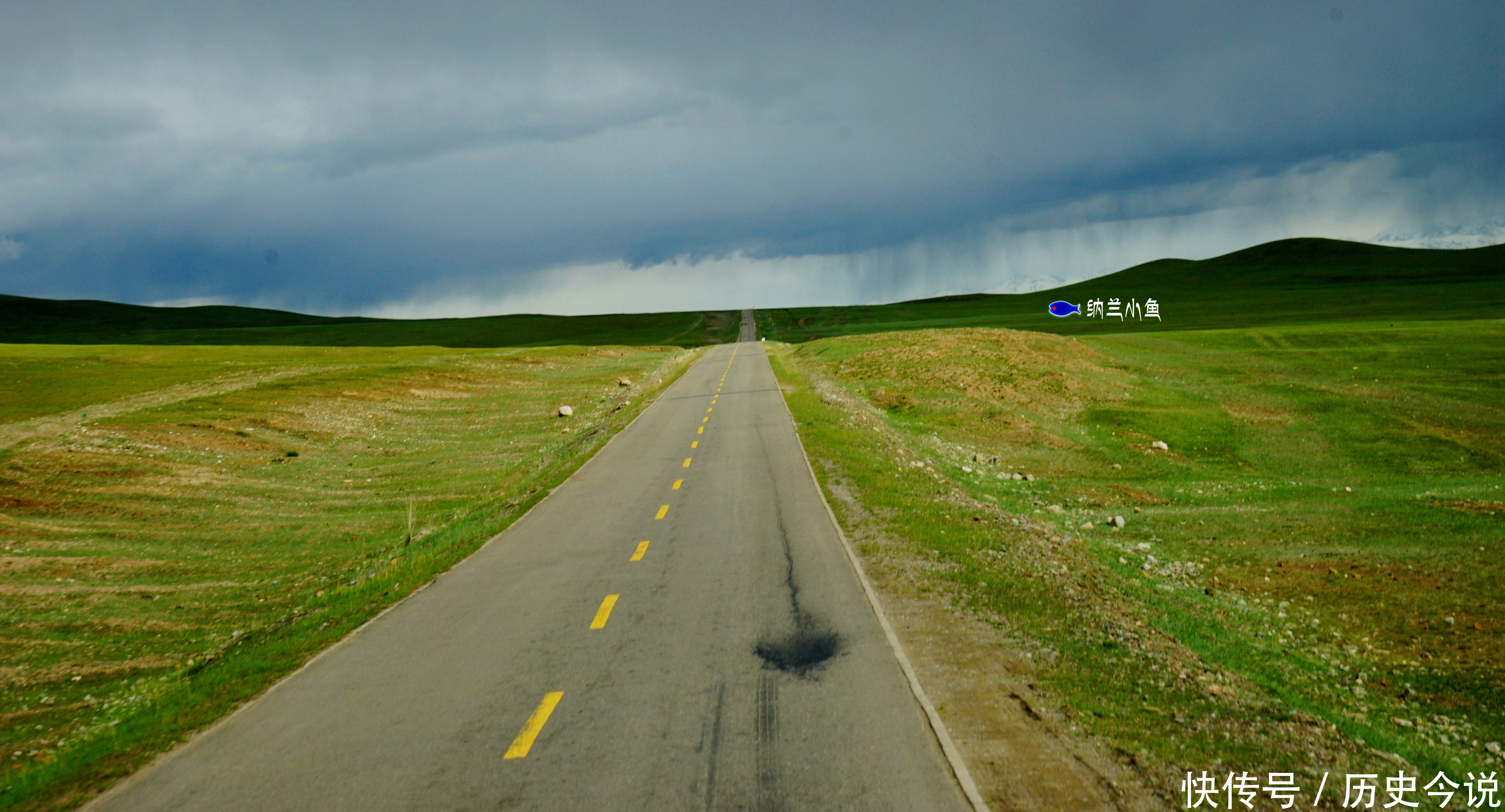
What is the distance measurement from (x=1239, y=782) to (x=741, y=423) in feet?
89.0

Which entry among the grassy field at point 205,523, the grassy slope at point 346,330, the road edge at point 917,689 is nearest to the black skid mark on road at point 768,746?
the road edge at point 917,689

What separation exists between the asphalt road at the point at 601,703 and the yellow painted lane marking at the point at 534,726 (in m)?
0.03

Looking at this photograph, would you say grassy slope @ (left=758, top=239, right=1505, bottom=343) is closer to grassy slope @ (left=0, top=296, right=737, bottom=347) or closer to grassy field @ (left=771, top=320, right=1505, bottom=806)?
grassy slope @ (left=0, top=296, right=737, bottom=347)

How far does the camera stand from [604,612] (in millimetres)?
11828

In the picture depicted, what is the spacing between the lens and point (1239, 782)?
687cm

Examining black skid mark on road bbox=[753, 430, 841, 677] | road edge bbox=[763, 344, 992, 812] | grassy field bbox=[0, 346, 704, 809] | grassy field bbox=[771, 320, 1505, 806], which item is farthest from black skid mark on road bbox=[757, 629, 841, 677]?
grassy field bbox=[0, 346, 704, 809]

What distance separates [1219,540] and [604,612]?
1592 cm

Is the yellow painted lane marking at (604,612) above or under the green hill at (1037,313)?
under

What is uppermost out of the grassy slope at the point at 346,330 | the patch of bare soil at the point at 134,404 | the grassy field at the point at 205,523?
the grassy slope at the point at 346,330

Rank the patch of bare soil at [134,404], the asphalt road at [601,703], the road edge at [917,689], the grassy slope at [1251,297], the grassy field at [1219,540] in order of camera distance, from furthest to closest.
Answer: the grassy slope at [1251,297], the patch of bare soil at [134,404], the grassy field at [1219,540], the asphalt road at [601,703], the road edge at [917,689]

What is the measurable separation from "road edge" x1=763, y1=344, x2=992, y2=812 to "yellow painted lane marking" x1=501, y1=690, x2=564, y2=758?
4052 mm

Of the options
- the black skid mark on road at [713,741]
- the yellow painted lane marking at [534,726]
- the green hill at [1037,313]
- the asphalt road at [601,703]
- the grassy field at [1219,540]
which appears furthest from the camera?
the green hill at [1037,313]

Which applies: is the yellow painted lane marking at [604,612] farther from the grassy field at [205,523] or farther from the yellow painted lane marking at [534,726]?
the grassy field at [205,523]

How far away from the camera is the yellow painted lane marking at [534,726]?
7727 mm
